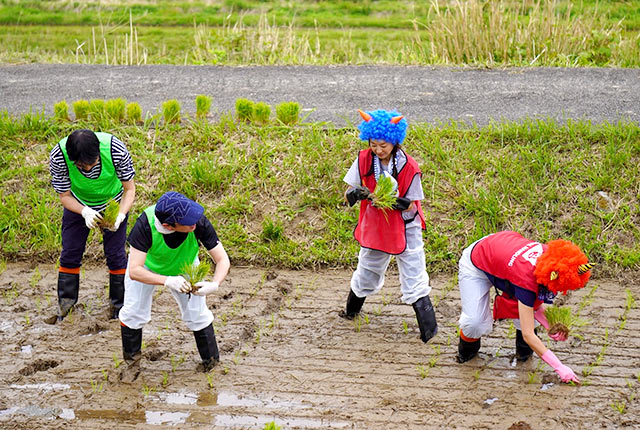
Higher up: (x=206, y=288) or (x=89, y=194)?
(x=89, y=194)

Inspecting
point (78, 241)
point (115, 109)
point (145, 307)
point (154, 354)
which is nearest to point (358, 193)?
point (145, 307)

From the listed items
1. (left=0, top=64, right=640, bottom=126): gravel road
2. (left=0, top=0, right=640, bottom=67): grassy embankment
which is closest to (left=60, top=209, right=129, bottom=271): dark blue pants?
(left=0, top=64, right=640, bottom=126): gravel road

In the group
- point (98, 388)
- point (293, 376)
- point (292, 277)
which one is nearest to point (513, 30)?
point (292, 277)

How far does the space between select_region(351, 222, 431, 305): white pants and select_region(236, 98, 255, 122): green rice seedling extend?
3034 mm

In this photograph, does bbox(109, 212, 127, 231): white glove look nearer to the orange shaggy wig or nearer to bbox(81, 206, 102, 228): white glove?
bbox(81, 206, 102, 228): white glove

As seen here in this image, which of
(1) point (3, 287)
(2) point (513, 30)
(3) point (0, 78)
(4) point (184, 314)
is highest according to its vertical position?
(2) point (513, 30)

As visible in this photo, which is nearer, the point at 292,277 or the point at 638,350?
the point at 638,350

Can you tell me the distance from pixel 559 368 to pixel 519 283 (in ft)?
1.98

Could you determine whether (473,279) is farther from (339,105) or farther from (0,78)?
(0,78)

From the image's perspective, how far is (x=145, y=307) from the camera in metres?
5.23

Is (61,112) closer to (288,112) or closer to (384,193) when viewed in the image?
(288,112)

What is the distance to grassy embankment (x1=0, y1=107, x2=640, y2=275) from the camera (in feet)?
23.2

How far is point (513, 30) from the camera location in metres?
10.4

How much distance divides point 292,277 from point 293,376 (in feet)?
5.71
